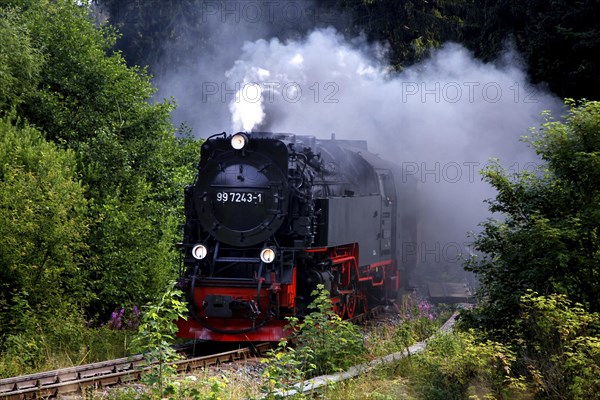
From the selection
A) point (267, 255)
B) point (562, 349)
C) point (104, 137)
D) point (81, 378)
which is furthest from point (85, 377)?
point (104, 137)

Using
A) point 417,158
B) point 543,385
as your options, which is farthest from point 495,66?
point 543,385

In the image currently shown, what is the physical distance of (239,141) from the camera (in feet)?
42.2

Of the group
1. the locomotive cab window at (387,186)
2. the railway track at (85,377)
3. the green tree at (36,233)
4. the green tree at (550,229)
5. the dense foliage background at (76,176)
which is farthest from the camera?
the locomotive cab window at (387,186)

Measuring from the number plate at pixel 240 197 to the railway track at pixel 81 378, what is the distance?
2352 millimetres

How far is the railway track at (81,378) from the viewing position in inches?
353

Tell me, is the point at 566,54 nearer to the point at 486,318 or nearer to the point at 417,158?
the point at 417,158

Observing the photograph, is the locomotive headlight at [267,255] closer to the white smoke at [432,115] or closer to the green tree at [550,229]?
the green tree at [550,229]

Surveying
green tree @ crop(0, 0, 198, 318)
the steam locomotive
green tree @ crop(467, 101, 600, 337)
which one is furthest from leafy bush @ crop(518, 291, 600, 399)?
green tree @ crop(0, 0, 198, 318)

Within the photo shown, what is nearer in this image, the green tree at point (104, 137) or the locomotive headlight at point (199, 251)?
the locomotive headlight at point (199, 251)

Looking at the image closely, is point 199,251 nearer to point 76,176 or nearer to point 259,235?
point 259,235

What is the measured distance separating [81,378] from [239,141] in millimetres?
4518

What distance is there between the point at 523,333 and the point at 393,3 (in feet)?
76.0

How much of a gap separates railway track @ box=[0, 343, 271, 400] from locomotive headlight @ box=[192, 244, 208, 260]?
173 cm

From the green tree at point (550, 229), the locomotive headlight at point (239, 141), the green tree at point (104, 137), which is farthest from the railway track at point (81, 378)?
the green tree at point (550, 229)
